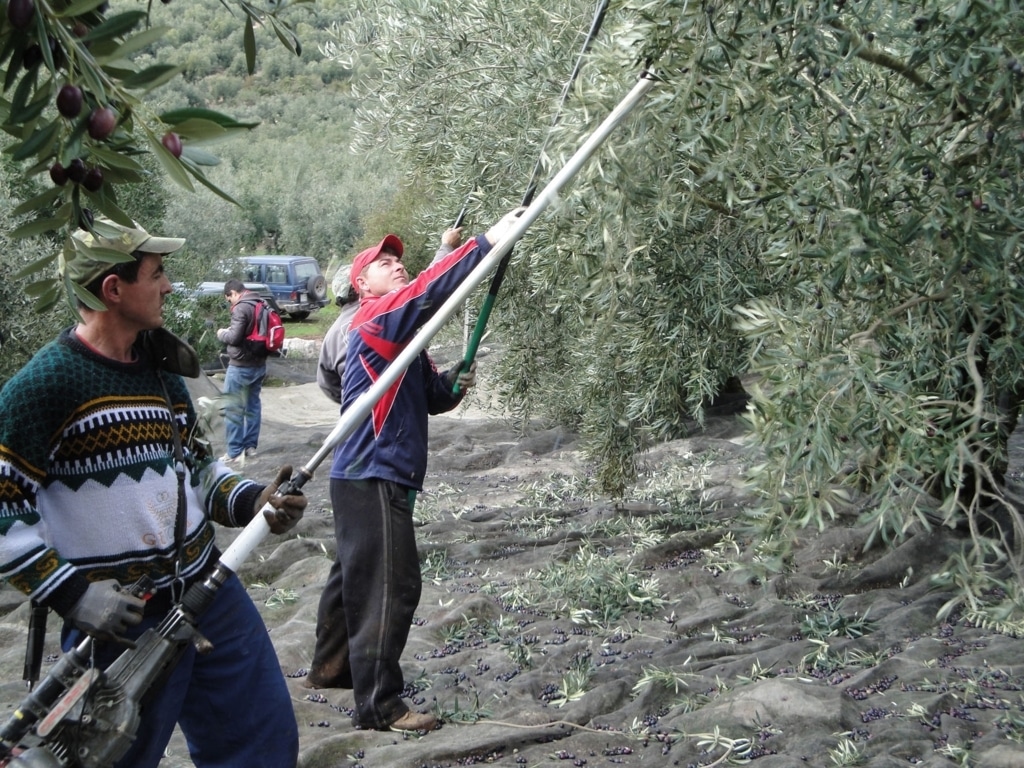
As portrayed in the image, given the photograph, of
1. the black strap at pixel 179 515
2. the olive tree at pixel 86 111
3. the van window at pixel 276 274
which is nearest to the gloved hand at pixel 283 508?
the black strap at pixel 179 515

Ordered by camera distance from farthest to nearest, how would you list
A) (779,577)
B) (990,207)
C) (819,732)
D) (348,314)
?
(779,577) < (348,314) < (819,732) < (990,207)

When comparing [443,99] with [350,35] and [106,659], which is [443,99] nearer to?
[350,35]

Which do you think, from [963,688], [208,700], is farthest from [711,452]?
[208,700]

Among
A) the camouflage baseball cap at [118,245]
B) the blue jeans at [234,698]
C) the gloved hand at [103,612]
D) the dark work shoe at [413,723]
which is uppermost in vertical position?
the camouflage baseball cap at [118,245]

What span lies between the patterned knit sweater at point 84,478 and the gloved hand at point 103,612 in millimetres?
46

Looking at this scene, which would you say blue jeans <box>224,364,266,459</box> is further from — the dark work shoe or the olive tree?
the olive tree

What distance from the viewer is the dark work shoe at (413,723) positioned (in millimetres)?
4844

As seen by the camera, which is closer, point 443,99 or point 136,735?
point 136,735

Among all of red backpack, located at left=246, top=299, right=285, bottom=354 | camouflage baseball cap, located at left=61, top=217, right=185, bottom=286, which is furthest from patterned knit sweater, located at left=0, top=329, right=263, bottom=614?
red backpack, located at left=246, top=299, right=285, bottom=354

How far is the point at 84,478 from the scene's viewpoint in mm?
3098

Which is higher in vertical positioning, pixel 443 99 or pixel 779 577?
pixel 443 99

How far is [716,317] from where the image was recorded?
19.9 ft

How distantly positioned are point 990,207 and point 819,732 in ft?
8.19

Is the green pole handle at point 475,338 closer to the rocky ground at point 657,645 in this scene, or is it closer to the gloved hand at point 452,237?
the gloved hand at point 452,237
